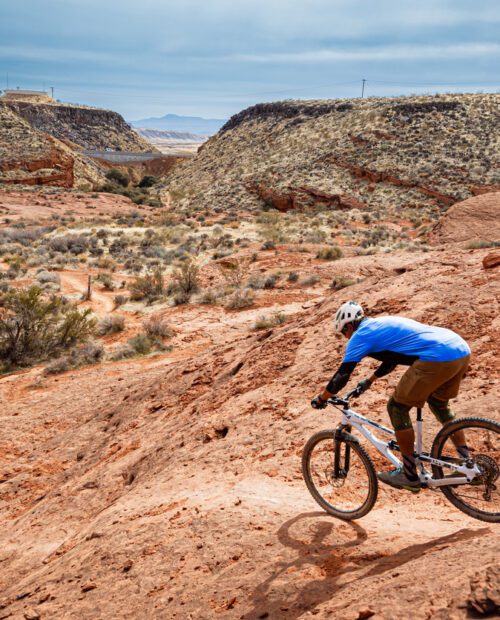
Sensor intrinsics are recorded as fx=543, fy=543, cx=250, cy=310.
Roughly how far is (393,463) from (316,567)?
1.02 meters

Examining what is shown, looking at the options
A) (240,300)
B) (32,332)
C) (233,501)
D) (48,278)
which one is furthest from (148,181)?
(233,501)

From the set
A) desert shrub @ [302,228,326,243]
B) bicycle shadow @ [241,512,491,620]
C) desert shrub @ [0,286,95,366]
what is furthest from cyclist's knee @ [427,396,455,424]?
desert shrub @ [302,228,326,243]

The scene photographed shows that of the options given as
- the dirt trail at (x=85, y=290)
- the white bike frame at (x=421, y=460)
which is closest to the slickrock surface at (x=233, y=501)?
the white bike frame at (x=421, y=460)

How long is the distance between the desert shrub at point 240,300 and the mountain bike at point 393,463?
12885 millimetres

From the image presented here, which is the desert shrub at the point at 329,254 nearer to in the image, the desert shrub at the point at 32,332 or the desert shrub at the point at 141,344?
the desert shrub at the point at 141,344

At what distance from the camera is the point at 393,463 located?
4.28 m

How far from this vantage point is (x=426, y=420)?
18.0ft

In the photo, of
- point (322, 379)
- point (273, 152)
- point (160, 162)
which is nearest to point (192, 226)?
point (273, 152)

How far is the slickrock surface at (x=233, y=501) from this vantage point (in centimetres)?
353

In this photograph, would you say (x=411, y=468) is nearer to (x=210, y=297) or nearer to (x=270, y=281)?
(x=210, y=297)

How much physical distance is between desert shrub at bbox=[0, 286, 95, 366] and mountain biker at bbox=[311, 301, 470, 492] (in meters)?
12.1

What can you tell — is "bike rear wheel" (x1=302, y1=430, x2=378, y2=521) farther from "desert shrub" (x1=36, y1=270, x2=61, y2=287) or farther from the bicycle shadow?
"desert shrub" (x1=36, y1=270, x2=61, y2=287)

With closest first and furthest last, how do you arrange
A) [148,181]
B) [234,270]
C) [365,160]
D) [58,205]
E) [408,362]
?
[408,362], [234,270], [58,205], [365,160], [148,181]

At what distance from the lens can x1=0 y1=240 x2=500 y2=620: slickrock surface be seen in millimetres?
3531
